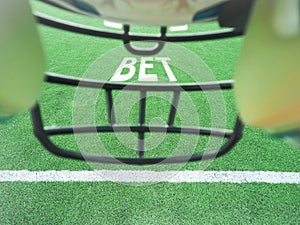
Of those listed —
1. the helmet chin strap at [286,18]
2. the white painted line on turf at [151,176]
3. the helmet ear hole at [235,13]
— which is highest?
the helmet chin strap at [286,18]

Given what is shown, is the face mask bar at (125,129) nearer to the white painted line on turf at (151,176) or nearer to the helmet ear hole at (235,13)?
the helmet ear hole at (235,13)

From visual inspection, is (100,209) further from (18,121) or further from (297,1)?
(297,1)

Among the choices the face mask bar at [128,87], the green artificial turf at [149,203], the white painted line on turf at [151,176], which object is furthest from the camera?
the white painted line on turf at [151,176]

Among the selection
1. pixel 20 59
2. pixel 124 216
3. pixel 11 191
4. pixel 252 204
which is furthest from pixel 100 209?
pixel 20 59

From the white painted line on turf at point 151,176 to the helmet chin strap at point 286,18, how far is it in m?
0.93

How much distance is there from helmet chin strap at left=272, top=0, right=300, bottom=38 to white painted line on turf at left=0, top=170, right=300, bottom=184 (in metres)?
0.93

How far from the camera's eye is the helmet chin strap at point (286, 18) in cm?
26

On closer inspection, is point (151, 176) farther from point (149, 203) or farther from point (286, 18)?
point (286, 18)

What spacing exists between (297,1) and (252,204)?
0.92 meters

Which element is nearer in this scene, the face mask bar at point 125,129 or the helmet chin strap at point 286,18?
the helmet chin strap at point 286,18

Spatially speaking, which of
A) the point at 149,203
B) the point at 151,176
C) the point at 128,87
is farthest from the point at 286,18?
the point at 151,176

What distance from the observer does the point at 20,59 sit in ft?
0.99

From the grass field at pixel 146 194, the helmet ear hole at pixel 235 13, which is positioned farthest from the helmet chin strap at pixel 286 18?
the grass field at pixel 146 194

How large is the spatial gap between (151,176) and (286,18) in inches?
38.8
